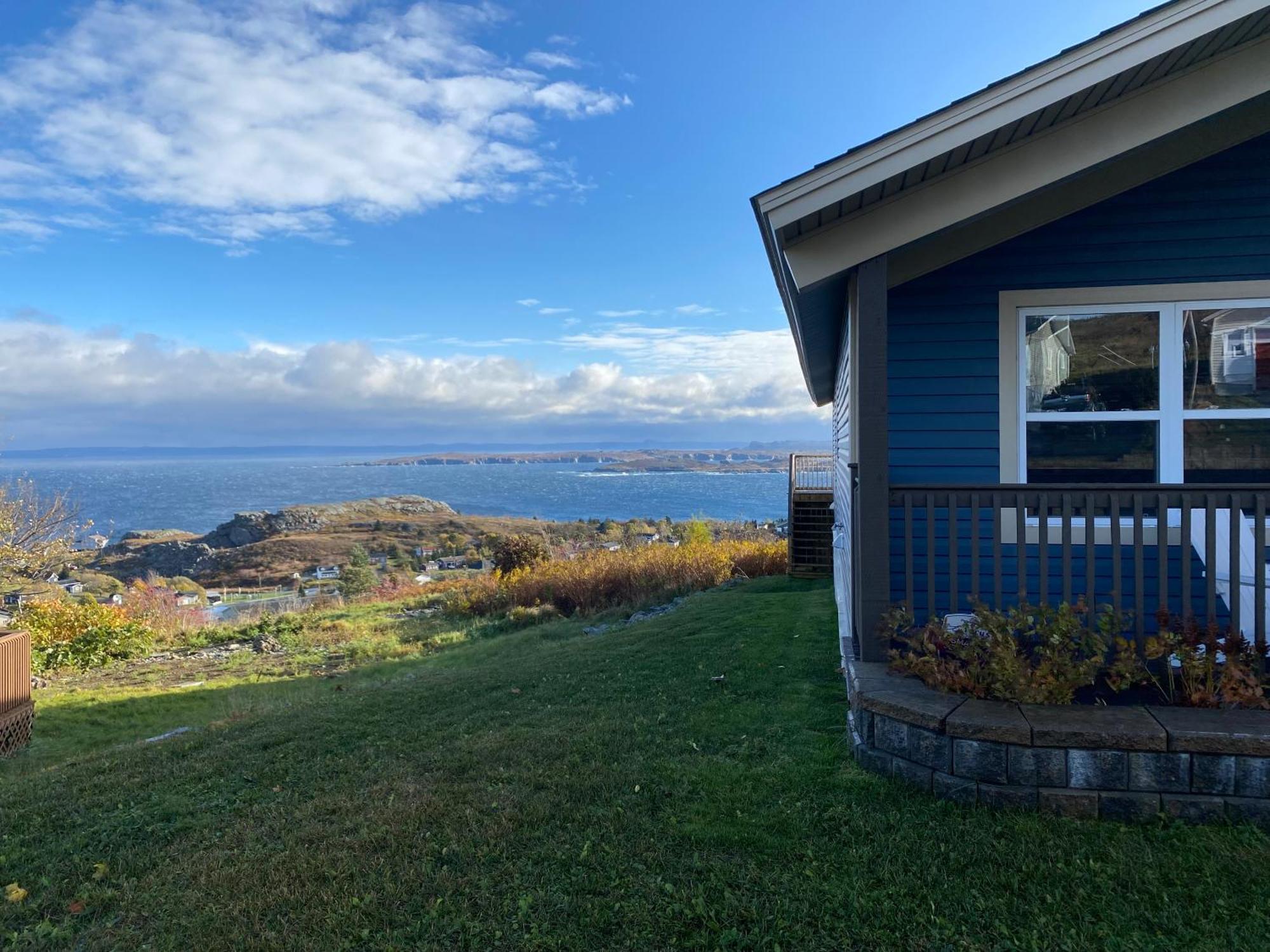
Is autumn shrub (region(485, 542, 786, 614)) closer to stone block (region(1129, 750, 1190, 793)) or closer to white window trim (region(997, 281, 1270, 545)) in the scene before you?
white window trim (region(997, 281, 1270, 545))

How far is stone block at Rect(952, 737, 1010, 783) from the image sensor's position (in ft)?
11.0

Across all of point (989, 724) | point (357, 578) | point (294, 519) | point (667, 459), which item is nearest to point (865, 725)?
point (989, 724)

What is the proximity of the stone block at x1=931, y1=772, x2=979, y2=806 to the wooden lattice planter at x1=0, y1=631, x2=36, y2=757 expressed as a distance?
9.55 metres

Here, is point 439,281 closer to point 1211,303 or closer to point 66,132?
point 66,132

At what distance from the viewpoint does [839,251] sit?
4.31 m

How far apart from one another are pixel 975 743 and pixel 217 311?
57.1 meters

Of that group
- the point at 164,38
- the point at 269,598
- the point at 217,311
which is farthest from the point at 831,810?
the point at 217,311

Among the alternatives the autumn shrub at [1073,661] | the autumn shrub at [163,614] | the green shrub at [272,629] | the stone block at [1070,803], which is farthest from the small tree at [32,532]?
the stone block at [1070,803]

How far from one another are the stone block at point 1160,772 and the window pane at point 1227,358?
3.04m

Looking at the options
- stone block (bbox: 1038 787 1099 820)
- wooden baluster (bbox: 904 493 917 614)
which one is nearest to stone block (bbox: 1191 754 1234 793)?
stone block (bbox: 1038 787 1099 820)

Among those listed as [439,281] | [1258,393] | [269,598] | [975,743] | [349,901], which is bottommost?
[269,598]

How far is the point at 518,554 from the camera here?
1956 centimetres

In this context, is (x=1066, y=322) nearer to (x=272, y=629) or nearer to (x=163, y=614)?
(x=272, y=629)

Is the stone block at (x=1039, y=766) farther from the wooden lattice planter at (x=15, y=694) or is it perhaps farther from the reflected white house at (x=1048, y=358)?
the wooden lattice planter at (x=15, y=694)
